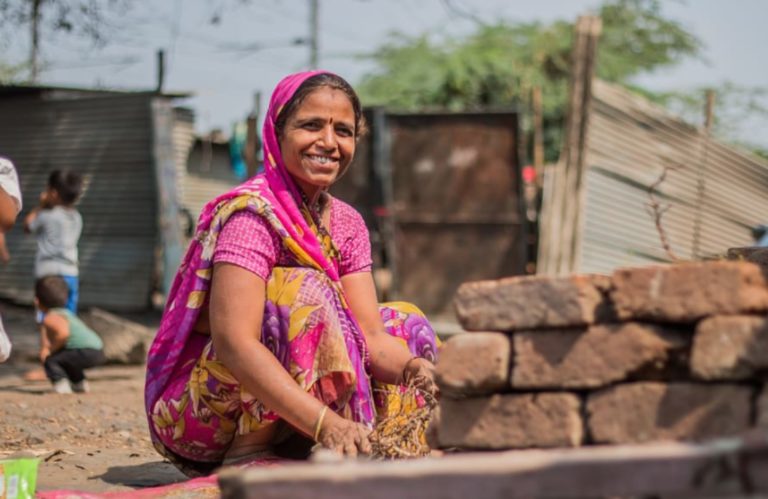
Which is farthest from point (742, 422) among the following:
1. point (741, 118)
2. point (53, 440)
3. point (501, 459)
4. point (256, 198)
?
point (741, 118)

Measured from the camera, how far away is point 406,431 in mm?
3543

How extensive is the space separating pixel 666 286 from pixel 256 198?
1.61 m

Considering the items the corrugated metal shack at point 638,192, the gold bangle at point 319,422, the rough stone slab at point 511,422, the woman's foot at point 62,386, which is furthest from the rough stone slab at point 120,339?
the rough stone slab at point 511,422

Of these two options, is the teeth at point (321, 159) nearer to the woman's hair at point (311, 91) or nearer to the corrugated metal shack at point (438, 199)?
the woman's hair at point (311, 91)

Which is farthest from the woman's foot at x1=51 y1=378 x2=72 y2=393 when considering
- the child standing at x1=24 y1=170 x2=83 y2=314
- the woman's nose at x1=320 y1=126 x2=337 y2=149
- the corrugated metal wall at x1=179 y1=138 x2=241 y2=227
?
the corrugated metal wall at x1=179 y1=138 x2=241 y2=227

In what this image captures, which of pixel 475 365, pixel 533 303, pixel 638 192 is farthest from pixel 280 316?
pixel 638 192

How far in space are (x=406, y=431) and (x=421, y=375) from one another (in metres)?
0.30

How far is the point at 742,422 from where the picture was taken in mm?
2436

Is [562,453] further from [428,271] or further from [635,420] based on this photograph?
[428,271]

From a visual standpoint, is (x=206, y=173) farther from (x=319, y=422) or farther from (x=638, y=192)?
(x=319, y=422)

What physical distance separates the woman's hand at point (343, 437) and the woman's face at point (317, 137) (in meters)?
0.94

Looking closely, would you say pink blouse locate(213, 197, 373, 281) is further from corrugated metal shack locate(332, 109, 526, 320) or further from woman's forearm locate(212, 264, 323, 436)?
corrugated metal shack locate(332, 109, 526, 320)

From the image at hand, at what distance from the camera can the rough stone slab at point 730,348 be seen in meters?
2.41

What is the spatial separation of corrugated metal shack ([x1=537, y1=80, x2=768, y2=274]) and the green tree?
10175 millimetres
